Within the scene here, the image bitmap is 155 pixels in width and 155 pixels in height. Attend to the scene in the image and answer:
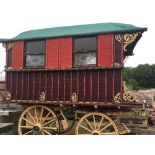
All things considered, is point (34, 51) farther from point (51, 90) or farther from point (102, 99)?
point (102, 99)

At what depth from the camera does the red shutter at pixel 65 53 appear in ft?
32.0

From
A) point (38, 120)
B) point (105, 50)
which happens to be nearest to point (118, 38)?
point (105, 50)

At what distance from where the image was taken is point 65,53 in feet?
32.3

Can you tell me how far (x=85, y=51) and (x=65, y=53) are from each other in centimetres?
83

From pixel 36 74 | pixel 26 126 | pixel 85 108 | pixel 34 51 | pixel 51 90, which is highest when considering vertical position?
pixel 34 51

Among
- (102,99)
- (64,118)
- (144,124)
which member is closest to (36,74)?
(64,118)

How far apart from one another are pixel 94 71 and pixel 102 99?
3.61 ft

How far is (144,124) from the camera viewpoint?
9203mm

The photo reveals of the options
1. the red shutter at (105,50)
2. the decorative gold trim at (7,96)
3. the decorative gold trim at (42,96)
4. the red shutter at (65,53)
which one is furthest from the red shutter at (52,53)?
the decorative gold trim at (7,96)

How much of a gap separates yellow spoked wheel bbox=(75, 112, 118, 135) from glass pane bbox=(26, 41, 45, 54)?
3311mm

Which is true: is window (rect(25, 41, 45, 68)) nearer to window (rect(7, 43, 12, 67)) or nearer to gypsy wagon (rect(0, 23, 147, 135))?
gypsy wagon (rect(0, 23, 147, 135))

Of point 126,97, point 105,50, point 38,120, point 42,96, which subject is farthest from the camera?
point 38,120

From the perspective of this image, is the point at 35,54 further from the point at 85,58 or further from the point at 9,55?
the point at 85,58

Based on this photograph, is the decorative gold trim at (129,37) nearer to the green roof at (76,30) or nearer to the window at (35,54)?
the green roof at (76,30)
